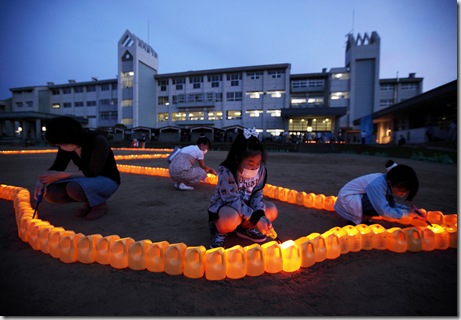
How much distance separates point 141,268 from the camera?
1947mm

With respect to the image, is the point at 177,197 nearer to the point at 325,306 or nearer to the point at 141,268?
the point at 141,268

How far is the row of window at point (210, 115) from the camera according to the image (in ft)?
131

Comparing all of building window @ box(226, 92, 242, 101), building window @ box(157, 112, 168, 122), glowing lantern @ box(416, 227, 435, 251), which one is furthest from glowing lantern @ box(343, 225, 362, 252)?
building window @ box(157, 112, 168, 122)

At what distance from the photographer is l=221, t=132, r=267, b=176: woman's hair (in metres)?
2.27

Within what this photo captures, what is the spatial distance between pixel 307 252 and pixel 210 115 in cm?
4163

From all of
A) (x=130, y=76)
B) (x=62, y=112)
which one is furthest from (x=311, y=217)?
(x=62, y=112)

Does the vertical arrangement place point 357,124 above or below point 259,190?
above

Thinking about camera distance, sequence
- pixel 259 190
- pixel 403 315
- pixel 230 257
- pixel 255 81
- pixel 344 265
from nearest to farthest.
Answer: pixel 403 315 < pixel 230 257 < pixel 344 265 < pixel 259 190 < pixel 255 81

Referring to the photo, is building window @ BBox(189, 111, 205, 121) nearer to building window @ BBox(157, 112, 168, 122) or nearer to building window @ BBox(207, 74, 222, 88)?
building window @ BBox(157, 112, 168, 122)

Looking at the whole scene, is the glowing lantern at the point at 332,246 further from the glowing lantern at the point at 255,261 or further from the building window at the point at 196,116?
the building window at the point at 196,116

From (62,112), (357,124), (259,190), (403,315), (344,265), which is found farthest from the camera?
(62,112)

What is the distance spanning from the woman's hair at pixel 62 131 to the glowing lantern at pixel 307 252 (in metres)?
2.67

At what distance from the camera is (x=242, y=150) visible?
7.57 feet

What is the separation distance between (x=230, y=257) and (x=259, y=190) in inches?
35.2
